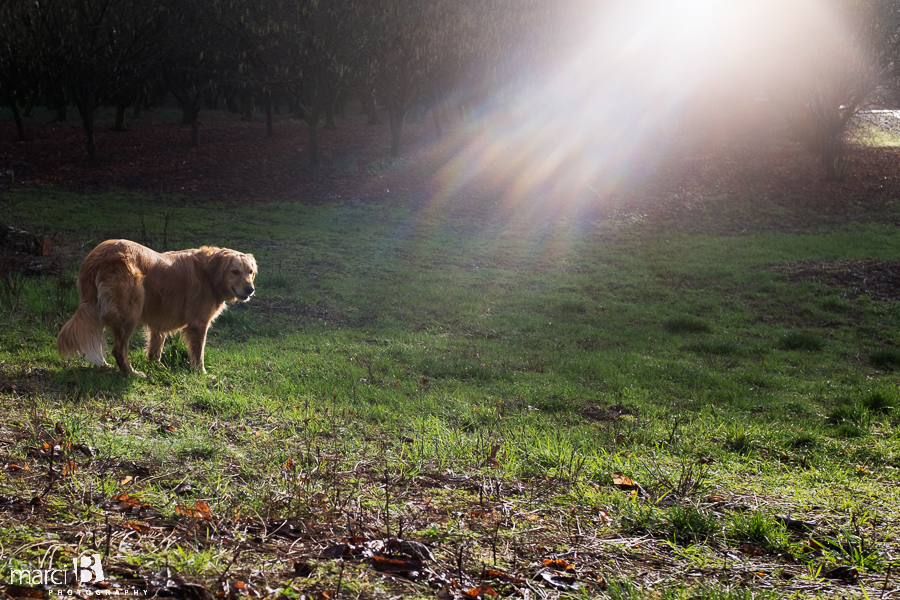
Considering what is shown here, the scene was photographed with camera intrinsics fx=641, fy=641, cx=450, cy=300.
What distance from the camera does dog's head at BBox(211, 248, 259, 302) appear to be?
731 cm

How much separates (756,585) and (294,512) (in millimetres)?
2228

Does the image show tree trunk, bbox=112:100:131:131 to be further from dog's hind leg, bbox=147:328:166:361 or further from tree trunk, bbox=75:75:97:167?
dog's hind leg, bbox=147:328:166:361

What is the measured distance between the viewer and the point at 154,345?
7188mm

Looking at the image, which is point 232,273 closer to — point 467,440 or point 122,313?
point 122,313

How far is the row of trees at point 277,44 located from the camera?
2238cm

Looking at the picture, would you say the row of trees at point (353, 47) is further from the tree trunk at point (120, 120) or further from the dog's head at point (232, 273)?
the dog's head at point (232, 273)

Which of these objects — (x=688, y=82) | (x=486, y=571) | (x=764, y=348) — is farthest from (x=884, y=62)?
(x=486, y=571)

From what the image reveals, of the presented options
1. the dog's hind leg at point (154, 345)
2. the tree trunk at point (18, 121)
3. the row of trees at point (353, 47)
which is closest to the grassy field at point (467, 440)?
the dog's hind leg at point (154, 345)

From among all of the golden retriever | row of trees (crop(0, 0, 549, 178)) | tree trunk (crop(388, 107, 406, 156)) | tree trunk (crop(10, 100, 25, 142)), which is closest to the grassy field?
the golden retriever

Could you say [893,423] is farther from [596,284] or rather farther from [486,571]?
[596,284]

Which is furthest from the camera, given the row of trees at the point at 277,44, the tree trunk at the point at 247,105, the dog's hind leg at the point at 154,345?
the tree trunk at the point at 247,105

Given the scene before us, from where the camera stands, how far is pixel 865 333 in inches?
412

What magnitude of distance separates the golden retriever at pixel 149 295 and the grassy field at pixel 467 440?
1.01 feet

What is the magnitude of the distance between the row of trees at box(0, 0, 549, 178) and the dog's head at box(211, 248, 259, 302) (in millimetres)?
16548
